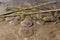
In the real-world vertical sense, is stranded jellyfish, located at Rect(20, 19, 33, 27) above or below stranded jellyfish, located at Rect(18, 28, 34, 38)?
above

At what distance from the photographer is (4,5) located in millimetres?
3262

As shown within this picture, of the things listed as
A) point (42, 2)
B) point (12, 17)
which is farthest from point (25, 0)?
point (12, 17)

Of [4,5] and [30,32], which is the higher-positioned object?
[4,5]

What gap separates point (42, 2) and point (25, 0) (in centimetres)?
43

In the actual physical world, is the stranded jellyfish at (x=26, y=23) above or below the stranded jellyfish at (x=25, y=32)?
above

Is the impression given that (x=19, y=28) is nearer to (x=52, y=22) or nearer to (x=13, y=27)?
(x=13, y=27)

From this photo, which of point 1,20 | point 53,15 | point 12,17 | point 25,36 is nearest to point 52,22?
point 53,15

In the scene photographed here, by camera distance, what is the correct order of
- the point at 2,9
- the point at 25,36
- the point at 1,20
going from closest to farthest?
the point at 25,36, the point at 1,20, the point at 2,9

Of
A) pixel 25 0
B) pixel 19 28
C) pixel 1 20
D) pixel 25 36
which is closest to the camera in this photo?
pixel 25 36

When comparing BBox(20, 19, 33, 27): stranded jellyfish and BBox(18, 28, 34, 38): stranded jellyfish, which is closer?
BBox(18, 28, 34, 38): stranded jellyfish

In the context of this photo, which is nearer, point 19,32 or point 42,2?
point 19,32

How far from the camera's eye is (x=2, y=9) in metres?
3.12

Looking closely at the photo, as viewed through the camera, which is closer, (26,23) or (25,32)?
(25,32)

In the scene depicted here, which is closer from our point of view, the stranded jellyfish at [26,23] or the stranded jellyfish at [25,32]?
the stranded jellyfish at [25,32]
